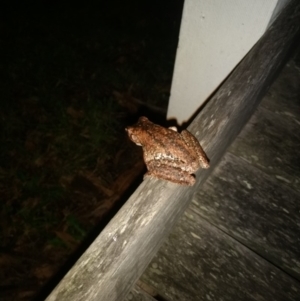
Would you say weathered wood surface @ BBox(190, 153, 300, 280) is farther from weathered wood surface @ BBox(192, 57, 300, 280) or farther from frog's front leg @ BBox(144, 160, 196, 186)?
frog's front leg @ BBox(144, 160, 196, 186)

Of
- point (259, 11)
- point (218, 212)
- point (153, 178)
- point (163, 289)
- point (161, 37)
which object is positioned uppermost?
point (259, 11)

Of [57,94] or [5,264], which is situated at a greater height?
[57,94]

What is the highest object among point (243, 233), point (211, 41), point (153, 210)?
point (211, 41)

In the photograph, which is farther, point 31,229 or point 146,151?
point 31,229

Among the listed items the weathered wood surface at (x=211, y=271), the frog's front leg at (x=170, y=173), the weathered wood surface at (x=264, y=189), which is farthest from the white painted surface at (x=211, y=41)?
the weathered wood surface at (x=211, y=271)

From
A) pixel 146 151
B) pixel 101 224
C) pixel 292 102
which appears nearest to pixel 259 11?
pixel 292 102

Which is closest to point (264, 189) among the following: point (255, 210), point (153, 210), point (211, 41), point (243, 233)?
point (255, 210)

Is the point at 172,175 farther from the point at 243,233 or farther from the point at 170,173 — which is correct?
the point at 243,233

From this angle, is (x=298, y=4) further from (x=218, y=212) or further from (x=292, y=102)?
(x=218, y=212)
